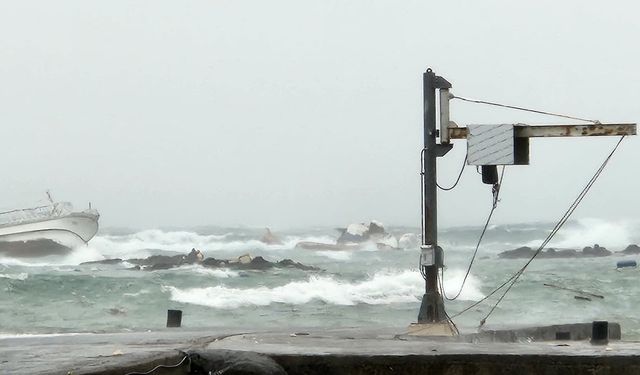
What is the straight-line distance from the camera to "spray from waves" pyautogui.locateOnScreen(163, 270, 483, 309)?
3142 centimetres

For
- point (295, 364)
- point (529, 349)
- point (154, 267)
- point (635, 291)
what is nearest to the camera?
point (295, 364)

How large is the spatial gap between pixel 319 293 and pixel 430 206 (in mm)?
23311

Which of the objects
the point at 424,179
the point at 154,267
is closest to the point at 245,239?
the point at 154,267

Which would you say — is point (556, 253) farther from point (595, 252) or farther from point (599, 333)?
point (599, 333)

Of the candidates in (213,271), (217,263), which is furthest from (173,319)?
(217,263)

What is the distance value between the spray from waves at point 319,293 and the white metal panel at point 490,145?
2021cm

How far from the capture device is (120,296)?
31.8 meters

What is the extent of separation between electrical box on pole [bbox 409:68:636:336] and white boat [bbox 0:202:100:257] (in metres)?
41.4

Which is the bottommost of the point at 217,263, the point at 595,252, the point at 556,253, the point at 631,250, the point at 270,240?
the point at 217,263

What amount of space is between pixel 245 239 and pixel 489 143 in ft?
269

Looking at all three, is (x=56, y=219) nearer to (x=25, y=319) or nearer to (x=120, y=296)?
(x=120, y=296)

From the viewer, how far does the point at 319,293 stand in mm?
34188

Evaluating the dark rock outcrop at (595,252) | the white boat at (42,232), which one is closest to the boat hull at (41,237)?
the white boat at (42,232)

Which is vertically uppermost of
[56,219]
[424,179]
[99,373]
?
[56,219]
